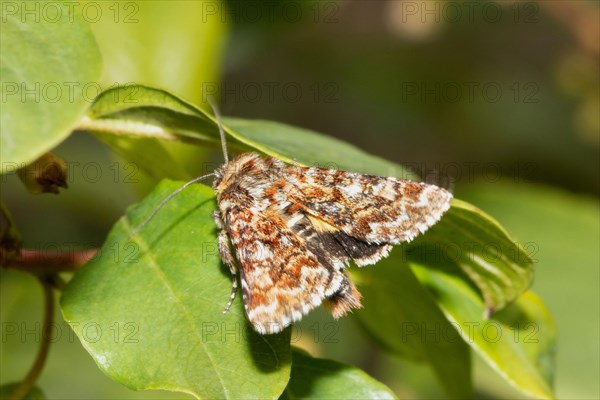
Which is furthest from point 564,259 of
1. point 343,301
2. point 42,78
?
point 42,78

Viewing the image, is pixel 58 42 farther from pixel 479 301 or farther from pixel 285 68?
pixel 285 68

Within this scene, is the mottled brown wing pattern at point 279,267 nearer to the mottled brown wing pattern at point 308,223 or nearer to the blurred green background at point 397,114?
the mottled brown wing pattern at point 308,223

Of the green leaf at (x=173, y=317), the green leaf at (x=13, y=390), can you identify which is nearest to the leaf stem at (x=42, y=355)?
the green leaf at (x=13, y=390)

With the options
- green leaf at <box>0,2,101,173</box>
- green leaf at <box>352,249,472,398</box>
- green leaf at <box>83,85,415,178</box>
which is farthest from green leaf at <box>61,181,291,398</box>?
green leaf at <box>352,249,472,398</box>

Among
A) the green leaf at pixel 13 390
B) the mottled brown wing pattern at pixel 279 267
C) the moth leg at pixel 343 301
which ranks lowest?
the green leaf at pixel 13 390

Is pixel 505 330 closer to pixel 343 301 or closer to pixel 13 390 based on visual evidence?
pixel 343 301

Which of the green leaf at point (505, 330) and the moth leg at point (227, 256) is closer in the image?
the moth leg at point (227, 256)
